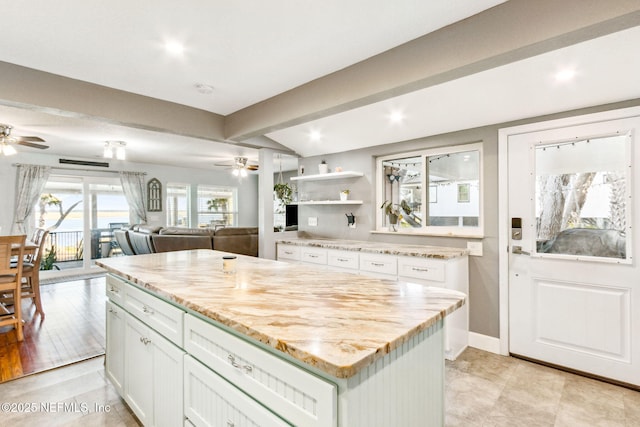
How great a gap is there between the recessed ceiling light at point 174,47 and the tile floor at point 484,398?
7.72 feet

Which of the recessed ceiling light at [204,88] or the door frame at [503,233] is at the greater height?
the recessed ceiling light at [204,88]

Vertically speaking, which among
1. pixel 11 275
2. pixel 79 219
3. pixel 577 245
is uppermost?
pixel 79 219

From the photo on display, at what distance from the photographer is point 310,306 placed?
1.24 metres

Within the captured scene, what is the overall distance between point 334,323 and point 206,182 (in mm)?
7748

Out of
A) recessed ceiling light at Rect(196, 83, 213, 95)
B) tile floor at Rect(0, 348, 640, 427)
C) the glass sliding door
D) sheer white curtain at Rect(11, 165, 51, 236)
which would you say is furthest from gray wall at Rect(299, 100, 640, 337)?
sheer white curtain at Rect(11, 165, 51, 236)

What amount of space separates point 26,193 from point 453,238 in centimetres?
698

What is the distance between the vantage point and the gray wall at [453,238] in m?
2.87

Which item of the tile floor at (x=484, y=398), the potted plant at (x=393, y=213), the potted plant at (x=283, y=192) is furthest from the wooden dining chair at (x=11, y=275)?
the potted plant at (x=393, y=213)

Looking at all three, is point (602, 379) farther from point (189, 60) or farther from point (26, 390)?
point (26, 390)

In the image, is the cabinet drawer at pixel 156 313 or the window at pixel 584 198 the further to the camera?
the window at pixel 584 198

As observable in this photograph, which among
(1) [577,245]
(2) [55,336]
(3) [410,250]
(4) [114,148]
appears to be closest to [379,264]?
(3) [410,250]

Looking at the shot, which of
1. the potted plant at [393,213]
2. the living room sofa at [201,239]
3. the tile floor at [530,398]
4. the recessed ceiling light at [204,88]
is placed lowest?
the tile floor at [530,398]

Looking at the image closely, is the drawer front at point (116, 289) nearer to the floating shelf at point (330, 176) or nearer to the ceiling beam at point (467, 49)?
the ceiling beam at point (467, 49)

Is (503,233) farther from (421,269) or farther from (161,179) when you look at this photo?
(161,179)
